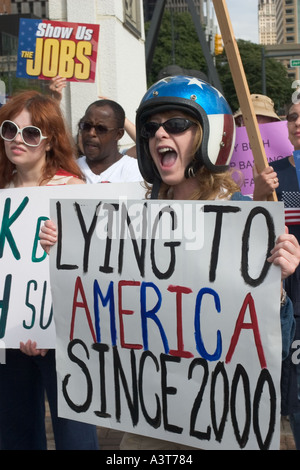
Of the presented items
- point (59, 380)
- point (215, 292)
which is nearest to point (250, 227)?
point (215, 292)

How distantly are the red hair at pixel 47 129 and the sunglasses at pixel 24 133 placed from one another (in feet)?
0.12

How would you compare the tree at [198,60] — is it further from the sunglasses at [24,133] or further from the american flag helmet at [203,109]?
the american flag helmet at [203,109]

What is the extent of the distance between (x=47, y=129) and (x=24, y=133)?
0.11 meters

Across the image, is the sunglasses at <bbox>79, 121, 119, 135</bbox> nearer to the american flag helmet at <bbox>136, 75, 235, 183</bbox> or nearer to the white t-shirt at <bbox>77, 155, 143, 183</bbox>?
the white t-shirt at <bbox>77, 155, 143, 183</bbox>

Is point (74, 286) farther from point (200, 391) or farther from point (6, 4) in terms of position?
point (6, 4)

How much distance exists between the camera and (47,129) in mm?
3336

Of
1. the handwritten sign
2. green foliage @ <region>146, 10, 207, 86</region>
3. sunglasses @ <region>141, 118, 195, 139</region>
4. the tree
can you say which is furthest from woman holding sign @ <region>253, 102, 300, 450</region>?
green foliage @ <region>146, 10, 207, 86</region>

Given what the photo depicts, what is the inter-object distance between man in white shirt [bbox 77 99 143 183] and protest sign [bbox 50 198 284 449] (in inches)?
83.9

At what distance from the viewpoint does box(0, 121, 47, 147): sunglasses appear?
10.7 feet

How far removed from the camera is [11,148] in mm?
3271

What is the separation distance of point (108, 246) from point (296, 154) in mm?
1513

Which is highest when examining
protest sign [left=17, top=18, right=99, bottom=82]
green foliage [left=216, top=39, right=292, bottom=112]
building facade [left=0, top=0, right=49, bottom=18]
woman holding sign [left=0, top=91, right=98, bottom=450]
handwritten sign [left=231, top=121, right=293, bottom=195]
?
building facade [left=0, top=0, right=49, bottom=18]

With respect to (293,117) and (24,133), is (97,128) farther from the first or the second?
(24,133)

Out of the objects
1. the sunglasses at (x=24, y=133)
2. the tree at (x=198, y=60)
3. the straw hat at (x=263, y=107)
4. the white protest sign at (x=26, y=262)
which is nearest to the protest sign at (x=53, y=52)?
the straw hat at (x=263, y=107)
